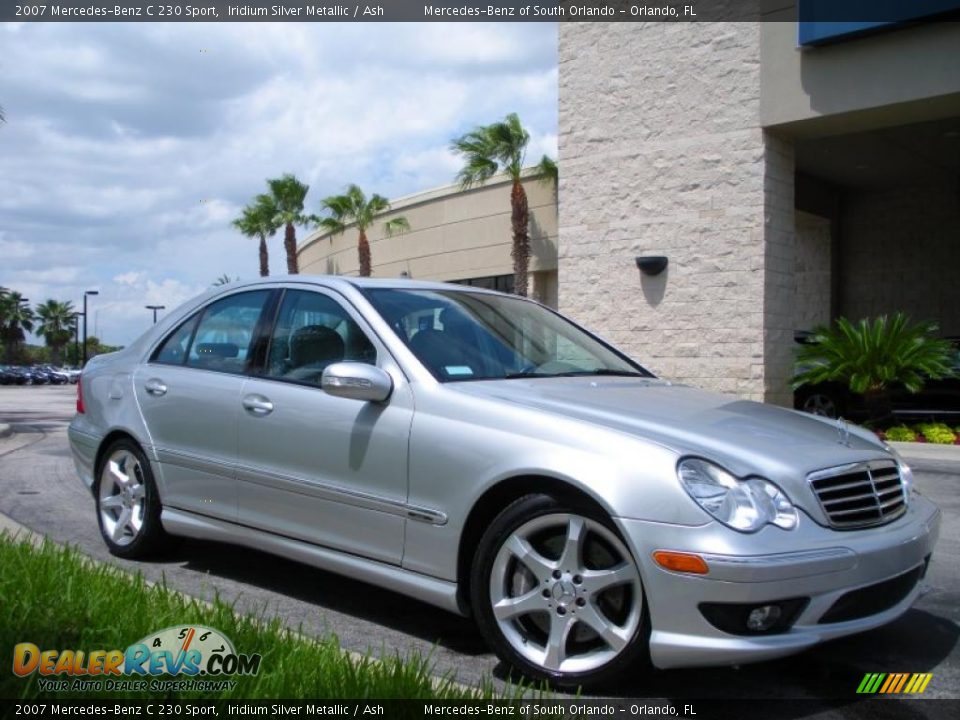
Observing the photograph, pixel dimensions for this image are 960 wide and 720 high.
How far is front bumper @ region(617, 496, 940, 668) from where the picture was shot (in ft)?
9.58

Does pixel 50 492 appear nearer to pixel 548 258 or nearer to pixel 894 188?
pixel 548 258

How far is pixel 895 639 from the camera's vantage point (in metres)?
3.92

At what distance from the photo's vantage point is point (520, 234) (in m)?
21.3

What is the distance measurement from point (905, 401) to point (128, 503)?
1202cm

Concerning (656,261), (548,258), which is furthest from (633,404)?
(548,258)

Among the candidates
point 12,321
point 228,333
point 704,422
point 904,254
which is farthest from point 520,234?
point 12,321

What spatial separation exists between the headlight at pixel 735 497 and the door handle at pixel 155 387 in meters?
3.05

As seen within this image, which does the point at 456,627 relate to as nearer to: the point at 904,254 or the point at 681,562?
the point at 681,562

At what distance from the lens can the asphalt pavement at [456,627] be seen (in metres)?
3.39

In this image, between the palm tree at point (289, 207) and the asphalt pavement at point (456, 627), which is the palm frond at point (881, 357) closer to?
the asphalt pavement at point (456, 627)

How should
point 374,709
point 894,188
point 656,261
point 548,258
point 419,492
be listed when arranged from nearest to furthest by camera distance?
point 374,709 < point 419,492 < point 656,261 < point 894,188 < point 548,258

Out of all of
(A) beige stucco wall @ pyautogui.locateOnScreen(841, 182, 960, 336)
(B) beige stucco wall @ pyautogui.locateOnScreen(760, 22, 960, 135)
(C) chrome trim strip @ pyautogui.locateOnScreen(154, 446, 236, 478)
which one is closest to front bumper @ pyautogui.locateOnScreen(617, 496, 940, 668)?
(C) chrome trim strip @ pyautogui.locateOnScreen(154, 446, 236, 478)

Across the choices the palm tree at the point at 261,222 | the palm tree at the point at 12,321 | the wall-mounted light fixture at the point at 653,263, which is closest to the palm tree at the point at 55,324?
the palm tree at the point at 12,321

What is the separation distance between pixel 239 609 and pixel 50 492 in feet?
14.4
